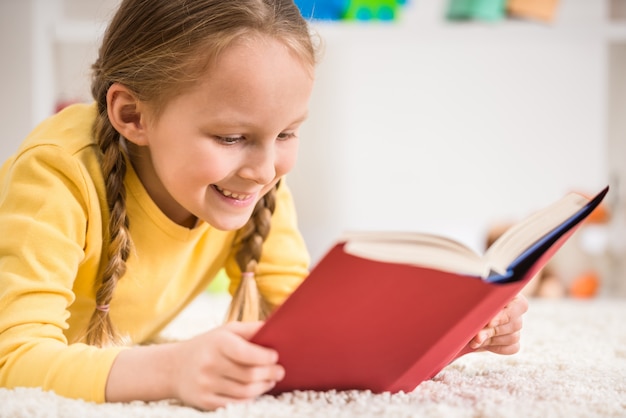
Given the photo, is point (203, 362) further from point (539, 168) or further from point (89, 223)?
point (539, 168)

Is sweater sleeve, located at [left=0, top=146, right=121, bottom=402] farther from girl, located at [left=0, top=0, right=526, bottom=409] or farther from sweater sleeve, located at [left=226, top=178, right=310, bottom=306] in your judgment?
sweater sleeve, located at [left=226, top=178, right=310, bottom=306]

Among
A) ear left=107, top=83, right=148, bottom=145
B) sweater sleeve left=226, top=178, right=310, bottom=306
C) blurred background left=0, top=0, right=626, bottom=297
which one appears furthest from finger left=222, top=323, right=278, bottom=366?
blurred background left=0, top=0, right=626, bottom=297

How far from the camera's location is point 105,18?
3.61 feet

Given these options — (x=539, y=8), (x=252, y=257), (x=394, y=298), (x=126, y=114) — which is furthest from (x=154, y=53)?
Answer: (x=539, y=8)

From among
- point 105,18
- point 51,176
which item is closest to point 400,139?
point 105,18

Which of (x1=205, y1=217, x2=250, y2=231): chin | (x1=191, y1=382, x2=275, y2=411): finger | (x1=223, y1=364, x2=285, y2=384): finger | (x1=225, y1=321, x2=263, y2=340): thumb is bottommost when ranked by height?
(x1=191, y1=382, x2=275, y2=411): finger

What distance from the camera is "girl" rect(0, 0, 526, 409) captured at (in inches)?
30.2

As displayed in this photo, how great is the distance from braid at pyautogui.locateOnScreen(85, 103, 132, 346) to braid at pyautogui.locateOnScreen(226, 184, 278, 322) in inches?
7.8

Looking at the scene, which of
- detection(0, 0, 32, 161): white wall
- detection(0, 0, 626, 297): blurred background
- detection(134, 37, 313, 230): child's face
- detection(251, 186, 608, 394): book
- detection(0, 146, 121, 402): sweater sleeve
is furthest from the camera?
detection(0, 0, 626, 297): blurred background

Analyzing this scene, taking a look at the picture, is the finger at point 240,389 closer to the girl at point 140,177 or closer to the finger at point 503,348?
the girl at point 140,177

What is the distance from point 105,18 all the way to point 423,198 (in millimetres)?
1926

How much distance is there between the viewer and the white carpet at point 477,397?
0.68 metres

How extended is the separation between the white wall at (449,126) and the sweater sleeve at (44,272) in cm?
194

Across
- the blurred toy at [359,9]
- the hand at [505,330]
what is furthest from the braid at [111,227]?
the blurred toy at [359,9]
